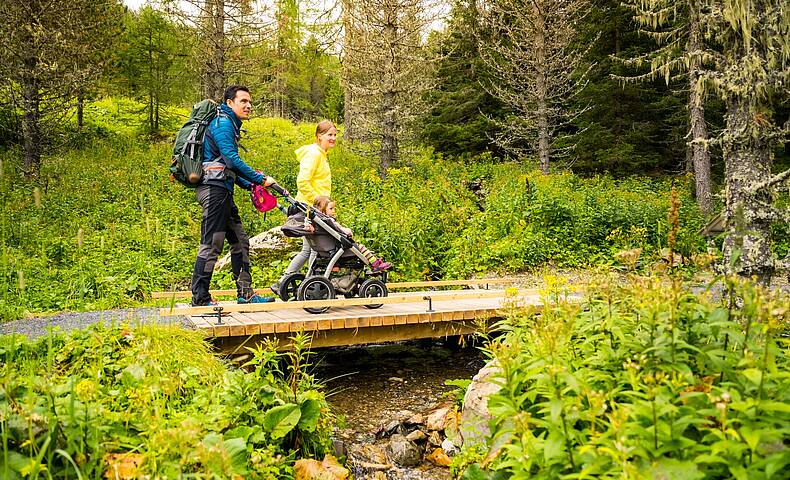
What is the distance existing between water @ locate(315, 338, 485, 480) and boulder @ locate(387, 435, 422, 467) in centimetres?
7

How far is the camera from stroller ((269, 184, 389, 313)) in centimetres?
641

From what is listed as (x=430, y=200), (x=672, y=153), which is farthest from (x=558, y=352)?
(x=672, y=153)

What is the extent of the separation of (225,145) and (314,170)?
3.73 ft

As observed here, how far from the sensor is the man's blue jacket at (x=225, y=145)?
592 centimetres

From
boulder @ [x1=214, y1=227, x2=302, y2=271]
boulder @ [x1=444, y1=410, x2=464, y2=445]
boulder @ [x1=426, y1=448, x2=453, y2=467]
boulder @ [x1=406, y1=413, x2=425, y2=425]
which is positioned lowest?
boulder @ [x1=426, y1=448, x2=453, y2=467]

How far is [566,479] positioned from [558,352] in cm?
104

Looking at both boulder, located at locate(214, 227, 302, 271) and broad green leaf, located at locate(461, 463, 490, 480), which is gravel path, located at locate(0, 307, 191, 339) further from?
broad green leaf, located at locate(461, 463, 490, 480)

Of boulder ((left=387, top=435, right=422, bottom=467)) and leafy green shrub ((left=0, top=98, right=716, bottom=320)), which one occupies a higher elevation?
leafy green shrub ((left=0, top=98, right=716, bottom=320))

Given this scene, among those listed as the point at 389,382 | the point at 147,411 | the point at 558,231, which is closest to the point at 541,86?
the point at 558,231

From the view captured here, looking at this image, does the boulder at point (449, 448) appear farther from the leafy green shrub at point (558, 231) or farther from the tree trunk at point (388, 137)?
the tree trunk at point (388, 137)

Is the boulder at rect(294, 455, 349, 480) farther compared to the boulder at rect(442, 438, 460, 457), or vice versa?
the boulder at rect(442, 438, 460, 457)

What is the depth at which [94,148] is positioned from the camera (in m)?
20.1

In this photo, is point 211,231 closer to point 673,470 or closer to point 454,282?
point 454,282

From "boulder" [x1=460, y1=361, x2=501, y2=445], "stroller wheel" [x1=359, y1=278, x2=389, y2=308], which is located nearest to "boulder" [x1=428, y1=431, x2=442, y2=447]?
"boulder" [x1=460, y1=361, x2=501, y2=445]
